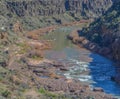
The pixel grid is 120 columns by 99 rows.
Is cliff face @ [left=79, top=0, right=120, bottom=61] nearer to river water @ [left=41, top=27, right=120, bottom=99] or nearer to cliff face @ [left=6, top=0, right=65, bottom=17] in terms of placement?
river water @ [left=41, top=27, right=120, bottom=99]

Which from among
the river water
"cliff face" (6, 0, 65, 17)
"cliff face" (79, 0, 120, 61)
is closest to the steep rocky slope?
"cliff face" (6, 0, 65, 17)

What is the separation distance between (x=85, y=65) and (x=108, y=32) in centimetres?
2908

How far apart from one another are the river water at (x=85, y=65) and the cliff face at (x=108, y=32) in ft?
12.7

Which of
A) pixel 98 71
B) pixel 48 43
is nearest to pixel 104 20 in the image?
pixel 48 43

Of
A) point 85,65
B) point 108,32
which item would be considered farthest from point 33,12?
point 85,65

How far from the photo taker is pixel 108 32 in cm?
12650

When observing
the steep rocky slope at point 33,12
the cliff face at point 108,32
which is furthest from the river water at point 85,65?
the steep rocky slope at point 33,12

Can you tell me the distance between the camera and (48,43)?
12900 cm

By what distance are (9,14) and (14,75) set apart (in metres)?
84.5

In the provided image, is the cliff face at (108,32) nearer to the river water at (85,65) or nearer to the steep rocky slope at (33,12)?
the river water at (85,65)

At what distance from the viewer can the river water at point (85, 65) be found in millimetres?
84000

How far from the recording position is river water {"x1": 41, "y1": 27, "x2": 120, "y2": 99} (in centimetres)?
8400

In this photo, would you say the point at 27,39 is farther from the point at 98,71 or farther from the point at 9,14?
the point at 98,71

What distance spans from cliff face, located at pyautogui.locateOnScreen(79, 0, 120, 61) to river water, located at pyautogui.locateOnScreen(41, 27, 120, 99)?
3.88 metres
